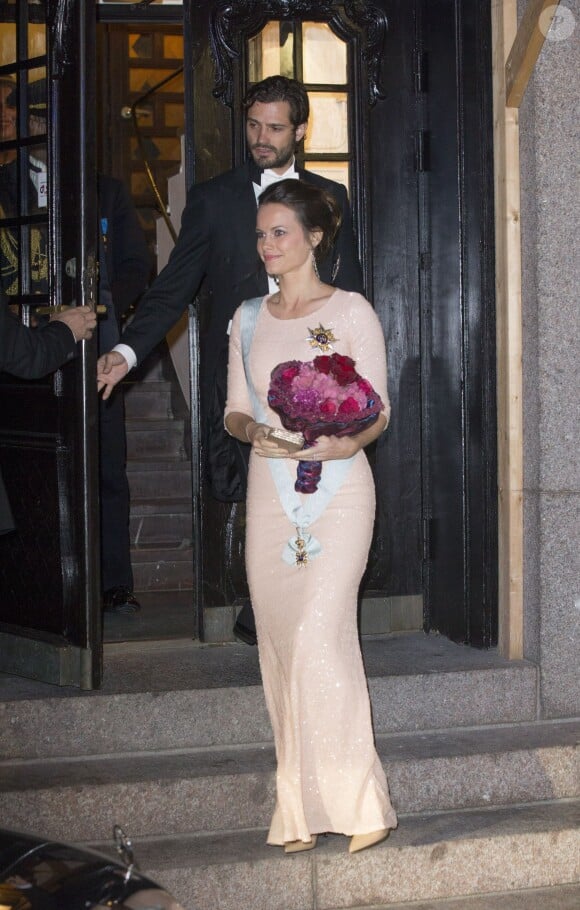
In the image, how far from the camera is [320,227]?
446cm

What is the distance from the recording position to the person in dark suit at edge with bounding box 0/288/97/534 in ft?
14.8

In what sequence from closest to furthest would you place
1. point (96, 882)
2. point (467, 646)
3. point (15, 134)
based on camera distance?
point (96, 882), point (15, 134), point (467, 646)

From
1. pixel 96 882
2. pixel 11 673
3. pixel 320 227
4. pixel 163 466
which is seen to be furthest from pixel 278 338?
pixel 163 466

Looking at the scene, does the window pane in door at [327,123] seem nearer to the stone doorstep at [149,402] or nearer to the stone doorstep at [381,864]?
the stone doorstep at [381,864]

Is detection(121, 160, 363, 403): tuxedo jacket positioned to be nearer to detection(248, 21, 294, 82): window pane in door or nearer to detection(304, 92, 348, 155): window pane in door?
detection(304, 92, 348, 155): window pane in door

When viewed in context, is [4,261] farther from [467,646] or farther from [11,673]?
[467,646]

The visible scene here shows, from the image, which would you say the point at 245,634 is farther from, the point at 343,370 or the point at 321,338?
the point at 343,370

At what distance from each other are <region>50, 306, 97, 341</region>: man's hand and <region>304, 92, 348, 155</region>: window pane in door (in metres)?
1.55

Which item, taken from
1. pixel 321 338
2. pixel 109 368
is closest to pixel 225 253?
pixel 109 368

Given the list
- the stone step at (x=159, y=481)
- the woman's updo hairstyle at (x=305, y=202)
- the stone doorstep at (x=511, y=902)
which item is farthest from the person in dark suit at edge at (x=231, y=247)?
the stone step at (x=159, y=481)

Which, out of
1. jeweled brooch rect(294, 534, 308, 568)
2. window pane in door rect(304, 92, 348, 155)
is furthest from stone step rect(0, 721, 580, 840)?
window pane in door rect(304, 92, 348, 155)

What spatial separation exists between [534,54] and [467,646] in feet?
8.32

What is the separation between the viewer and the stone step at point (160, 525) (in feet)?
27.6

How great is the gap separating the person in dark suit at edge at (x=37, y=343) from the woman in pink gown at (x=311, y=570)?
0.77 metres
